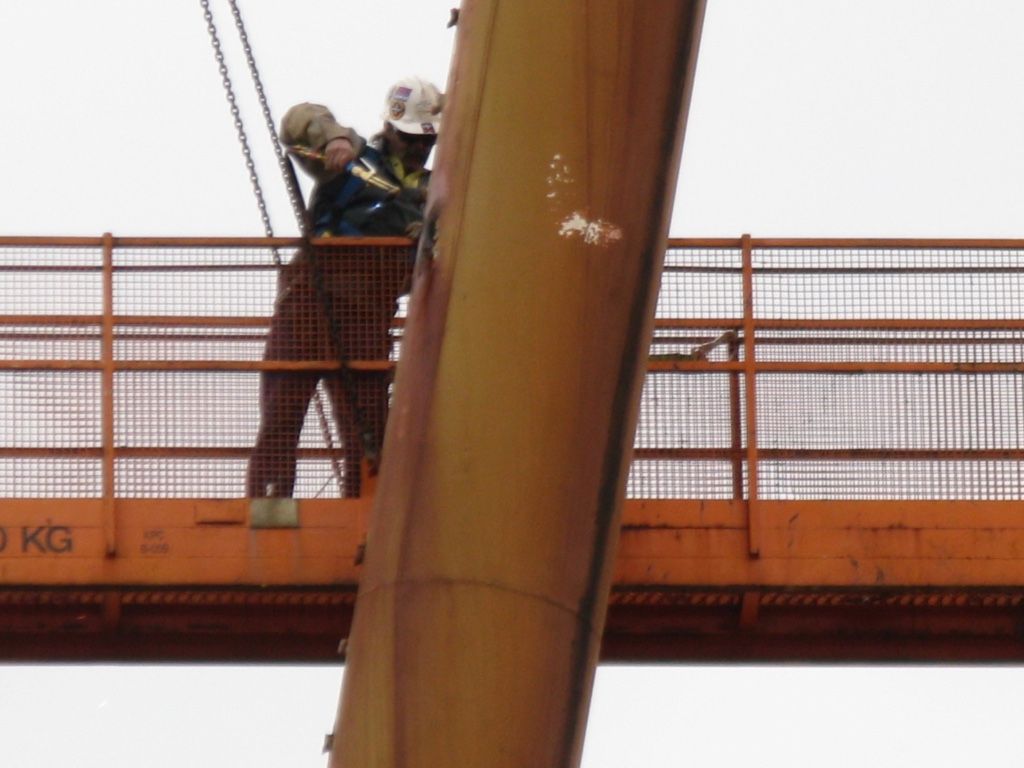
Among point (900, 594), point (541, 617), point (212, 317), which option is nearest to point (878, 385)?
point (900, 594)

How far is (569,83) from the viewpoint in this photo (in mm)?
6602

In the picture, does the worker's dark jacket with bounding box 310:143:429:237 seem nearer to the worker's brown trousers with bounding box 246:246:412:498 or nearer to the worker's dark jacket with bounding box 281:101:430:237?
the worker's dark jacket with bounding box 281:101:430:237

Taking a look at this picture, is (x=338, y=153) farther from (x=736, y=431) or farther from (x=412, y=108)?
(x=736, y=431)

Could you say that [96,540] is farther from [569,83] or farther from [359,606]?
[569,83]

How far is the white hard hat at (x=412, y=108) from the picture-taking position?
1051cm

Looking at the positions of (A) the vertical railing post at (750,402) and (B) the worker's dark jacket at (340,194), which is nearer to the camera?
(A) the vertical railing post at (750,402)

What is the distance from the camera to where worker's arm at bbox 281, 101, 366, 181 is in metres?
9.97

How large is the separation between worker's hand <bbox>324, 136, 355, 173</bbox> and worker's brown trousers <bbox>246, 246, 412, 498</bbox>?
0.51m

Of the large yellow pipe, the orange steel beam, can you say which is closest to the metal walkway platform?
the orange steel beam

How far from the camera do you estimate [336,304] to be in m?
9.73

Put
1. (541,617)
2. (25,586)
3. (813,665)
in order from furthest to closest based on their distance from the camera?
1. (813,665)
2. (25,586)
3. (541,617)

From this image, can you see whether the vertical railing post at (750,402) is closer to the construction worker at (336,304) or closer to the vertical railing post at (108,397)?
the construction worker at (336,304)

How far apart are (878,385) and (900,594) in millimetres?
1067

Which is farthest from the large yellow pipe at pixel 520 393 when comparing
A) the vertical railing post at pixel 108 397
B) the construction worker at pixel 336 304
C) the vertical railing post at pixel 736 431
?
the vertical railing post at pixel 736 431
